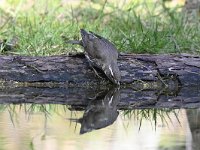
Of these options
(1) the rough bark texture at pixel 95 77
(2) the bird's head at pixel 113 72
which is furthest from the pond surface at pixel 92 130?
(2) the bird's head at pixel 113 72

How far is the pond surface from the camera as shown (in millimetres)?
3131

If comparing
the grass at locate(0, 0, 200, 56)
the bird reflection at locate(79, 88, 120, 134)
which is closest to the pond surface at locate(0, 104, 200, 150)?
the bird reflection at locate(79, 88, 120, 134)

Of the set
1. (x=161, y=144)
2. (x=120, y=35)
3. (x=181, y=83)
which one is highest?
(x=120, y=35)

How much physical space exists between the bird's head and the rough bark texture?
0.27ft

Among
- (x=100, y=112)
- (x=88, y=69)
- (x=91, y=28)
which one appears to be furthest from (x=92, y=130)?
(x=91, y=28)

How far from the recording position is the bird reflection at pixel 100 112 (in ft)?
12.1

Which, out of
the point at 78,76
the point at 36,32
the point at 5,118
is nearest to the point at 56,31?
the point at 36,32

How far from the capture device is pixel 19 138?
3264 mm

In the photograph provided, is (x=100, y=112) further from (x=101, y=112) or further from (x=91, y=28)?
(x=91, y=28)

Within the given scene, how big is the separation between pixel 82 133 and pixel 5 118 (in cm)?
69

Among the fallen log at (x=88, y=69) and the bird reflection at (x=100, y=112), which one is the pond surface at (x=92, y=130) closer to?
the bird reflection at (x=100, y=112)

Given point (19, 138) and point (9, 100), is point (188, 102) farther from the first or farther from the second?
point (19, 138)

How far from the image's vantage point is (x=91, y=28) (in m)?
7.20

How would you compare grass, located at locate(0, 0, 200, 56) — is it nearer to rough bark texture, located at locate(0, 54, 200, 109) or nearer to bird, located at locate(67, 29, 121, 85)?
rough bark texture, located at locate(0, 54, 200, 109)
